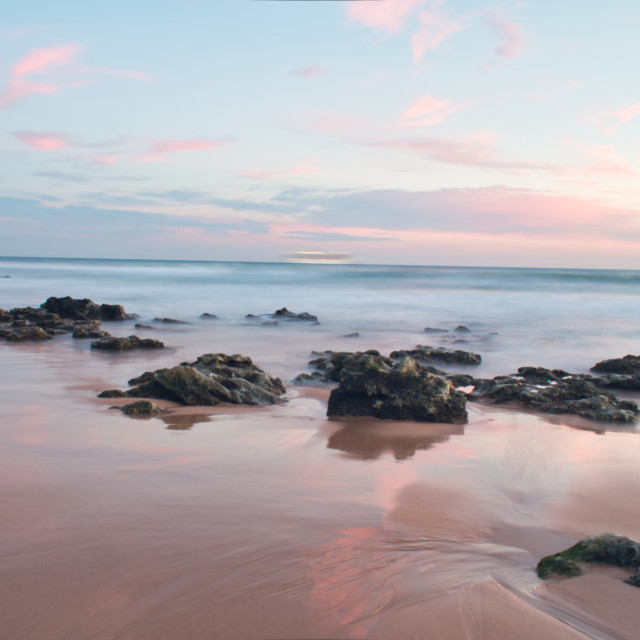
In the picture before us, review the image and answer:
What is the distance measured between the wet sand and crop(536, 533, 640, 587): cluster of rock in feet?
0.21

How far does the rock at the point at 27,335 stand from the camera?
38.4 feet

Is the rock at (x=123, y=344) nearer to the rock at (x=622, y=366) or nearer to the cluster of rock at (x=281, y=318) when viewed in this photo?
the cluster of rock at (x=281, y=318)

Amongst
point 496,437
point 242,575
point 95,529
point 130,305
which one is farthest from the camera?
point 130,305

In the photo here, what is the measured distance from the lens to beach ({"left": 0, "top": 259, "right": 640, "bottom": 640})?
2268mm

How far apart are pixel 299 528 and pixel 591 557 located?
1.44 meters

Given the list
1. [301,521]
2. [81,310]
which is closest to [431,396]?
[301,521]

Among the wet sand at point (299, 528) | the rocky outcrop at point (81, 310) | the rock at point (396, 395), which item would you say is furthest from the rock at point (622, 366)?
the rocky outcrop at point (81, 310)

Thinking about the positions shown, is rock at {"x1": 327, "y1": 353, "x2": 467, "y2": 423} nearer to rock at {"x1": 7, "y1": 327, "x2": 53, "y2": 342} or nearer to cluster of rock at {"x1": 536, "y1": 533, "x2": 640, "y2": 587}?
cluster of rock at {"x1": 536, "y1": 533, "x2": 640, "y2": 587}

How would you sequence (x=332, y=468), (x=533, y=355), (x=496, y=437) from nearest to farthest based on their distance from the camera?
(x=332, y=468)
(x=496, y=437)
(x=533, y=355)

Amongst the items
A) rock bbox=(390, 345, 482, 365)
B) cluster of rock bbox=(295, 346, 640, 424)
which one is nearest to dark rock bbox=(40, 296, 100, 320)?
rock bbox=(390, 345, 482, 365)

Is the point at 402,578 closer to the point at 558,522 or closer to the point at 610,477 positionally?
the point at 558,522

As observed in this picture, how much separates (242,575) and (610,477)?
3064 millimetres

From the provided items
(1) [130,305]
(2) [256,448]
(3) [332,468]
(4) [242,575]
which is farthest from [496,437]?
(1) [130,305]

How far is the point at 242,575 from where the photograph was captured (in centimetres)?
253
